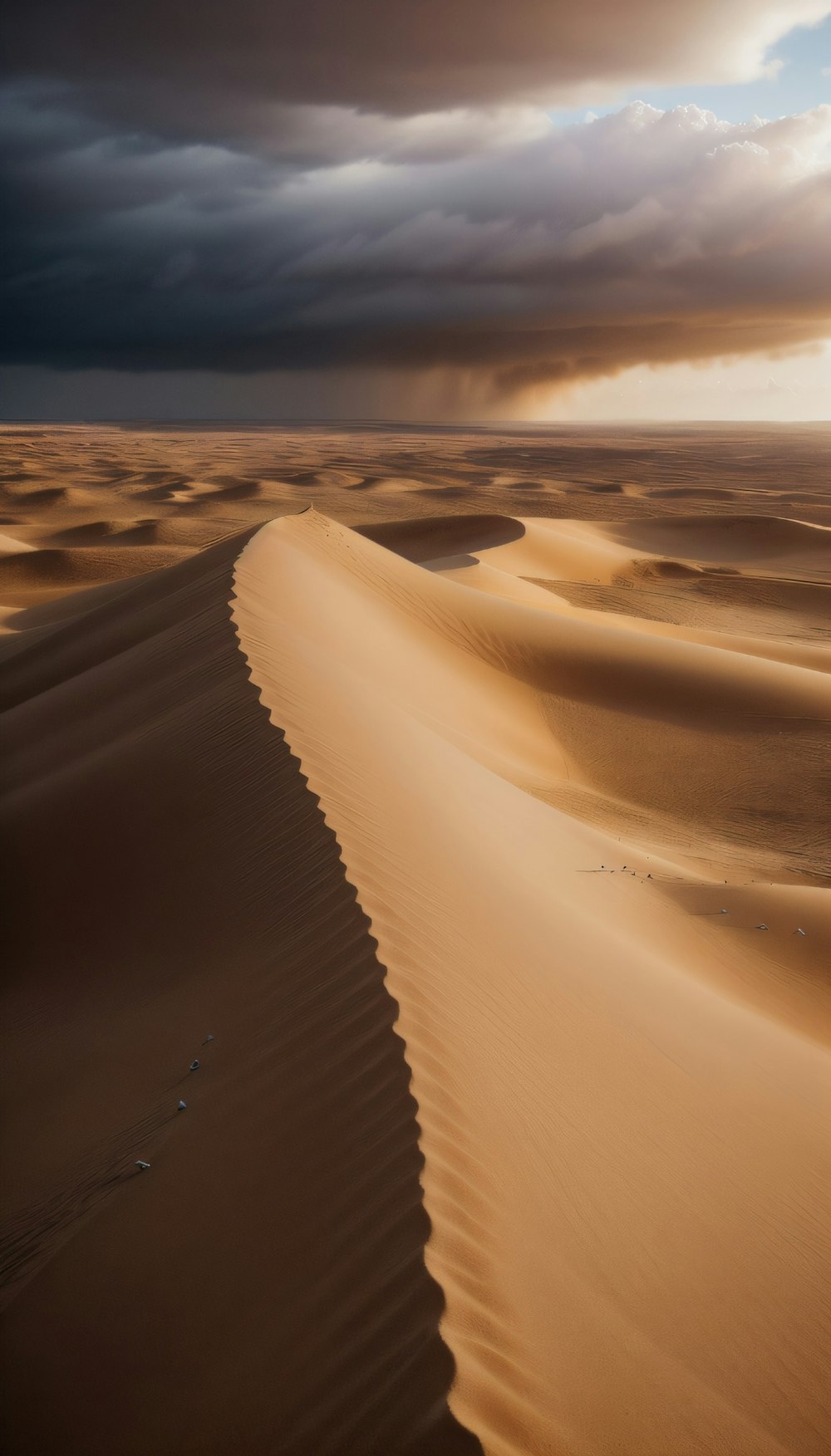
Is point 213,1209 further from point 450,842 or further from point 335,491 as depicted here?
point 335,491

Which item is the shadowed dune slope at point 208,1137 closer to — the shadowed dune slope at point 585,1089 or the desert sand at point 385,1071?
the desert sand at point 385,1071

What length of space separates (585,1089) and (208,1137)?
1680mm

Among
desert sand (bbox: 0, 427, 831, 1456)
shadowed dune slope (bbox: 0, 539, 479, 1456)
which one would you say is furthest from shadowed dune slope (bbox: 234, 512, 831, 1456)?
shadowed dune slope (bbox: 0, 539, 479, 1456)

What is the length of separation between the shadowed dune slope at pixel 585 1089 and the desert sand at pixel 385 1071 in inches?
0.7

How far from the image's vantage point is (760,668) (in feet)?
53.4

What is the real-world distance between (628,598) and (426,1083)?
25.7 metres

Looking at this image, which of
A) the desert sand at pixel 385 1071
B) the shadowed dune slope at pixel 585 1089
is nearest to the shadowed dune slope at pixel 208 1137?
the desert sand at pixel 385 1071

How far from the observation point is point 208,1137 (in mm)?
3863

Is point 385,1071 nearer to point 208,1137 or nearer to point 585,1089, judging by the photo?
point 208,1137

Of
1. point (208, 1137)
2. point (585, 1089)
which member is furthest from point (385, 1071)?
point (585, 1089)

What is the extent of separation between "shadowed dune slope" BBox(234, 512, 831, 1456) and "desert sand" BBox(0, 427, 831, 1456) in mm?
18

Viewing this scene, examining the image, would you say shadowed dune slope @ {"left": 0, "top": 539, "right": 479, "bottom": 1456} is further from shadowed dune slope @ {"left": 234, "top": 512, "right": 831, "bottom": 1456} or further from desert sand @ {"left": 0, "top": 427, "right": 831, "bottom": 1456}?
shadowed dune slope @ {"left": 234, "top": 512, "right": 831, "bottom": 1456}

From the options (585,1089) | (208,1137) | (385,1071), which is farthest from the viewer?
(585,1089)

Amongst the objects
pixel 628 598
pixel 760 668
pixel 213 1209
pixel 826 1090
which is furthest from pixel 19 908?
pixel 628 598
